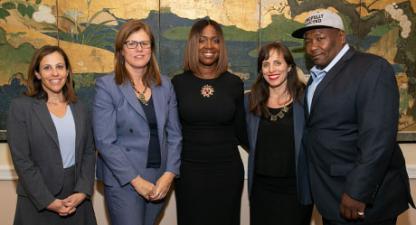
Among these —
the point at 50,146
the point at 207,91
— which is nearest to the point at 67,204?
the point at 50,146

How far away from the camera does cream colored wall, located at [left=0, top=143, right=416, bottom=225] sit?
3176 millimetres

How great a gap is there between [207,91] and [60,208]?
124 centimetres

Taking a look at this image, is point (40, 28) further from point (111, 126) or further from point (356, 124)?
point (356, 124)

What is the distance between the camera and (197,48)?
2.79 m

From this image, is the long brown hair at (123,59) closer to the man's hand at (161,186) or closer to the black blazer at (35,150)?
Result: the black blazer at (35,150)

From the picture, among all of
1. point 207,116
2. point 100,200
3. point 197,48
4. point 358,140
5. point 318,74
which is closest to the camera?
point 358,140

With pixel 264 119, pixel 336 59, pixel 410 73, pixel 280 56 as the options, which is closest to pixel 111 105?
pixel 264 119

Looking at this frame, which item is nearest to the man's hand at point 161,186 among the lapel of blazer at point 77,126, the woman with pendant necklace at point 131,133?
the woman with pendant necklace at point 131,133

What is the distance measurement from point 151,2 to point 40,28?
2.97 ft

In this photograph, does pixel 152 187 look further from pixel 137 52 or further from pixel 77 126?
pixel 137 52

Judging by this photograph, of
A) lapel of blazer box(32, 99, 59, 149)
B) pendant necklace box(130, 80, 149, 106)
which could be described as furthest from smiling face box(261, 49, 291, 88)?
lapel of blazer box(32, 99, 59, 149)

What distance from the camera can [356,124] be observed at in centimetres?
204

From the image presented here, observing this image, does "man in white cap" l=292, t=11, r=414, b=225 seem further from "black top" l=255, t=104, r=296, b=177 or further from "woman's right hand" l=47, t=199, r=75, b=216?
"woman's right hand" l=47, t=199, r=75, b=216

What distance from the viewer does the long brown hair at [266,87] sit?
104 inches
